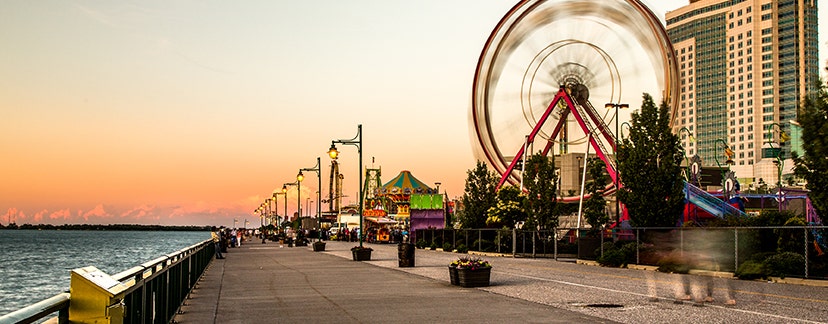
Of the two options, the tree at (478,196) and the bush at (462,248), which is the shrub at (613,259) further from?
the tree at (478,196)

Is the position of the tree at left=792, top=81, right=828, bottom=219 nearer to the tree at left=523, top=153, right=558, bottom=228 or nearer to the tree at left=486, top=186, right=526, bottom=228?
the tree at left=523, top=153, right=558, bottom=228

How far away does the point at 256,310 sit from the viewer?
1716 cm

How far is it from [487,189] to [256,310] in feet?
137

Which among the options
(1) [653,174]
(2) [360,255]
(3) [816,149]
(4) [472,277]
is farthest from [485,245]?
(4) [472,277]

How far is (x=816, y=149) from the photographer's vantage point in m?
25.9

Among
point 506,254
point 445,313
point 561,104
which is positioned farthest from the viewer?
point 561,104

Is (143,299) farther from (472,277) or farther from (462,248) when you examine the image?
(462,248)

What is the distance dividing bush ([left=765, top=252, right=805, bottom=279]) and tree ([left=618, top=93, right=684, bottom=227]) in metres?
9.18

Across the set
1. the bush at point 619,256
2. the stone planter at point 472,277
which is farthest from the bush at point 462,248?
the stone planter at point 472,277

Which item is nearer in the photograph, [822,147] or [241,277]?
[822,147]

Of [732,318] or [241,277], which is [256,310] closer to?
[732,318]

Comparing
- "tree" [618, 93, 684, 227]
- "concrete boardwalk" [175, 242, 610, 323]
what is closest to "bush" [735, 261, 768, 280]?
"tree" [618, 93, 684, 227]

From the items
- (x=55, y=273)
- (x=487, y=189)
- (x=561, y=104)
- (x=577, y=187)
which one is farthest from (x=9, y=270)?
(x=577, y=187)

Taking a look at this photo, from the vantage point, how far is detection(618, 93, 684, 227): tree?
35.2 meters
